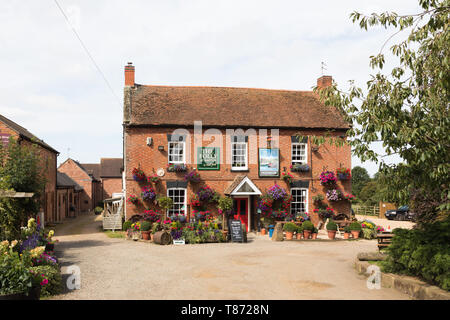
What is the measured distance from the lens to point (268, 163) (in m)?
22.3

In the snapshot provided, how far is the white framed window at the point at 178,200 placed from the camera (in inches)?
843

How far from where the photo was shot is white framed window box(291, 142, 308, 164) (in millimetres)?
22797

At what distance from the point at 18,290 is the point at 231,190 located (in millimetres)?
13785

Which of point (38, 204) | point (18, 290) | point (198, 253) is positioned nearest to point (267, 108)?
point (198, 253)

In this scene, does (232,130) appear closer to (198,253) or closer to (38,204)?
(198,253)

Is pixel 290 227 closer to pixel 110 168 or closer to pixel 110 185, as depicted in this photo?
pixel 110 185

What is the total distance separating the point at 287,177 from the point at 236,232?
18.6ft

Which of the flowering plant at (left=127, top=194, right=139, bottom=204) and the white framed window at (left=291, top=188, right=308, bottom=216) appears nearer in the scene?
the flowering plant at (left=127, top=194, right=139, bottom=204)

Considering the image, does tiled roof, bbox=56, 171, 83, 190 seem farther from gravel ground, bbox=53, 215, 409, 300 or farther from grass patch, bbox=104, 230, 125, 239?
gravel ground, bbox=53, 215, 409, 300

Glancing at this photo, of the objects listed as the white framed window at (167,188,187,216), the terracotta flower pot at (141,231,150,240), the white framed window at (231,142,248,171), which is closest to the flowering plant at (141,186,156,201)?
the white framed window at (167,188,187,216)

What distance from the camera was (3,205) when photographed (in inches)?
517

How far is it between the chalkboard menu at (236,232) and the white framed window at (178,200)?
4161 millimetres

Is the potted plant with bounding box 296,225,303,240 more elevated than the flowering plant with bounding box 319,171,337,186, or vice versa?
the flowering plant with bounding box 319,171,337,186

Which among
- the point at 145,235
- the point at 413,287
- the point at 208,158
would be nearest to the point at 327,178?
the point at 208,158
